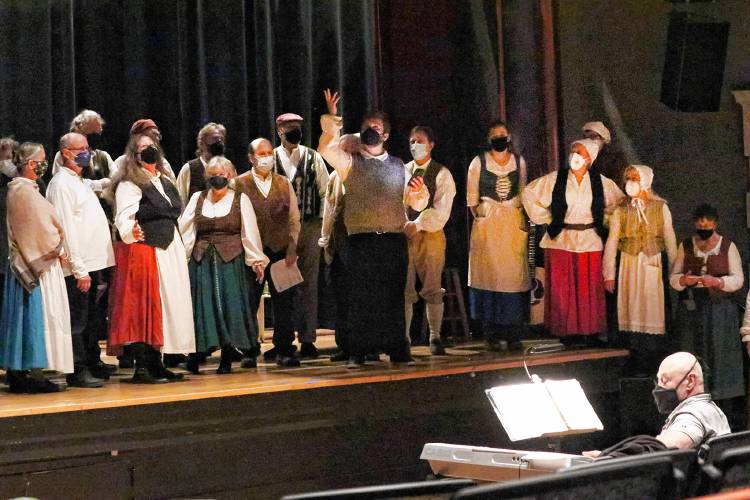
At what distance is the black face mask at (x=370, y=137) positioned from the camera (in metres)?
6.73

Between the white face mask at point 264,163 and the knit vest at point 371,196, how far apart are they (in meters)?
0.54

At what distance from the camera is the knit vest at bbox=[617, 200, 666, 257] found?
7.57 metres

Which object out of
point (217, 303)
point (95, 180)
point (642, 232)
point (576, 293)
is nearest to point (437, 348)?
point (576, 293)

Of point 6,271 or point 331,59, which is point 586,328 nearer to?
point 331,59

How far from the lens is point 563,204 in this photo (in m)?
7.56

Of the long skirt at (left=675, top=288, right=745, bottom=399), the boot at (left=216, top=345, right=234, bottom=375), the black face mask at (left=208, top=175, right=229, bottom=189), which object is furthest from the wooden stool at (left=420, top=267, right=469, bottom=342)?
the black face mask at (left=208, top=175, right=229, bottom=189)

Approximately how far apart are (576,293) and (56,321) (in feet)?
11.4

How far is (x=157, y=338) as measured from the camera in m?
6.16

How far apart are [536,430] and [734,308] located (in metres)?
3.41

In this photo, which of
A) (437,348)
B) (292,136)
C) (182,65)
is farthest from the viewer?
(182,65)

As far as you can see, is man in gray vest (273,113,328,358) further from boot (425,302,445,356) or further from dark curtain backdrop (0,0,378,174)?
dark curtain backdrop (0,0,378,174)

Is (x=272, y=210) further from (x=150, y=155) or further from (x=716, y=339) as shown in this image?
(x=716, y=339)

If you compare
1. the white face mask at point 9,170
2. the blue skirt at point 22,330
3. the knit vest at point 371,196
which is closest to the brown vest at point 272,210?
the knit vest at point 371,196

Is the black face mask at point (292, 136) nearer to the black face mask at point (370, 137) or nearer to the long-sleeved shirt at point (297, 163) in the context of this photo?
the long-sleeved shirt at point (297, 163)
